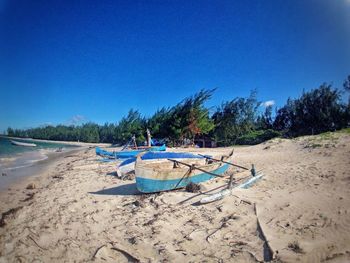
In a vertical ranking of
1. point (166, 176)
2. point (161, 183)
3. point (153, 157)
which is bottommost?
point (161, 183)

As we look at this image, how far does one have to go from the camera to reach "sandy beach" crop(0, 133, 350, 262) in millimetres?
3943

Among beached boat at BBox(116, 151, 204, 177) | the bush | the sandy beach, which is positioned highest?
the bush

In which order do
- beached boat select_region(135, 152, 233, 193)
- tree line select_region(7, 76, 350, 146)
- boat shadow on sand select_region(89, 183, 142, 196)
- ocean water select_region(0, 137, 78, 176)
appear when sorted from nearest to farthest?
beached boat select_region(135, 152, 233, 193), boat shadow on sand select_region(89, 183, 142, 196), ocean water select_region(0, 137, 78, 176), tree line select_region(7, 76, 350, 146)

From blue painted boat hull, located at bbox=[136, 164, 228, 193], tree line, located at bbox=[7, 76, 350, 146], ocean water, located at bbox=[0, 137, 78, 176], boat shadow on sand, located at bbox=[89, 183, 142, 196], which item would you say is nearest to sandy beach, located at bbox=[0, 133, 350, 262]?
boat shadow on sand, located at bbox=[89, 183, 142, 196]

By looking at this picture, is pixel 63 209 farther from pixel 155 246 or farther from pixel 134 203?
pixel 155 246

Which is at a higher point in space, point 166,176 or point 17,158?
point 166,176

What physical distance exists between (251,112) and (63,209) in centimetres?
3814

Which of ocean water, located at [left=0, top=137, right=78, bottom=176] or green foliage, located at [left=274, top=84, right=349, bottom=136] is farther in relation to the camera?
green foliage, located at [left=274, top=84, right=349, bottom=136]

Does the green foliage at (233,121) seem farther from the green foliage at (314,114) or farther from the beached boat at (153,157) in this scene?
the beached boat at (153,157)

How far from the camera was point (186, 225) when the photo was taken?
16.6ft

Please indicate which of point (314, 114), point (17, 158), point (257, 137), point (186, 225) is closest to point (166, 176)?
point (186, 225)

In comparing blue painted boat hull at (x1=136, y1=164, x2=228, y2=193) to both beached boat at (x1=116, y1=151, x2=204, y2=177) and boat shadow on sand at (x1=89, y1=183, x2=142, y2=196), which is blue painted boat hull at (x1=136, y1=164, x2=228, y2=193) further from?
beached boat at (x1=116, y1=151, x2=204, y2=177)

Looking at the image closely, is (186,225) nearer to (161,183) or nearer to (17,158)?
(161,183)

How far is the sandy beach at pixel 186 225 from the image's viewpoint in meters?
3.94
